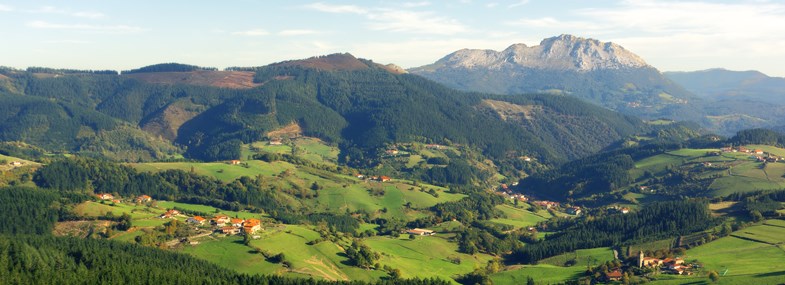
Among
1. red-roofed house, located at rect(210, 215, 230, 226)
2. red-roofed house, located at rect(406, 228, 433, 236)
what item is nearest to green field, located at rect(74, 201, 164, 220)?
red-roofed house, located at rect(210, 215, 230, 226)

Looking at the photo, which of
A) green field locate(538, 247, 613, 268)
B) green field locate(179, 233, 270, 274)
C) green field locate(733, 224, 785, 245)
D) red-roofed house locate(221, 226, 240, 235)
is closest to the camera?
green field locate(179, 233, 270, 274)

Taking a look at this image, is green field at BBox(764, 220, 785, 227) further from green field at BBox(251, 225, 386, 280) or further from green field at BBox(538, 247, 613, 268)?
green field at BBox(251, 225, 386, 280)

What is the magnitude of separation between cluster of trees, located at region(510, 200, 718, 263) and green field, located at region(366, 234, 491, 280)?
490 inches

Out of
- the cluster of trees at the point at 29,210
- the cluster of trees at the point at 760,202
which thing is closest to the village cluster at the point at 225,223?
the cluster of trees at the point at 29,210

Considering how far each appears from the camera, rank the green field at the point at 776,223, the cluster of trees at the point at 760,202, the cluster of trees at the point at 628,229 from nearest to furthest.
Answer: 1. the green field at the point at 776,223
2. the cluster of trees at the point at 628,229
3. the cluster of trees at the point at 760,202

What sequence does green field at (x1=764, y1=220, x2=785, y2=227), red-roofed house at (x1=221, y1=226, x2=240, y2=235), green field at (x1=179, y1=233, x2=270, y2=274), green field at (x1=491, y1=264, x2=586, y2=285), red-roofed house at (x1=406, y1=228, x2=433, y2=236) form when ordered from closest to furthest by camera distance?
green field at (x1=179, y1=233, x2=270, y2=274) < green field at (x1=491, y1=264, x2=586, y2=285) < red-roofed house at (x1=221, y1=226, x2=240, y2=235) < green field at (x1=764, y1=220, x2=785, y2=227) < red-roofed house at (x1=406, y1=228, x2=433, y2=236)

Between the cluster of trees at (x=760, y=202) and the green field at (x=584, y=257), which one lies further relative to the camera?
the cluster of trees at (x=760, y=202)

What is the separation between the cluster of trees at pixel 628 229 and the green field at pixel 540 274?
12.5m

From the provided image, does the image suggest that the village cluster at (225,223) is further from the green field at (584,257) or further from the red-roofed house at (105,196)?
the green field at (584,257)

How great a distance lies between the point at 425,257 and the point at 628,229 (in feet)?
158

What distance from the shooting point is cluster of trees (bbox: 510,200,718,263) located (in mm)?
160625

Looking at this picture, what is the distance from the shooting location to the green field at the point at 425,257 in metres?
142

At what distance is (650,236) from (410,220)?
60.0 metres

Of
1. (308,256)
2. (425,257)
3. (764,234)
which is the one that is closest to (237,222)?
(308,256)
